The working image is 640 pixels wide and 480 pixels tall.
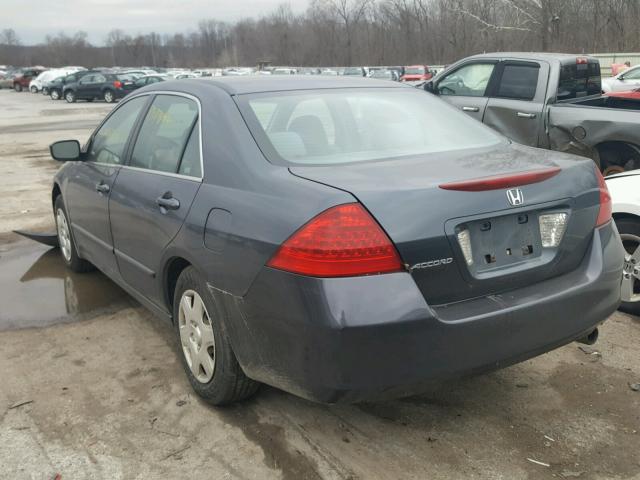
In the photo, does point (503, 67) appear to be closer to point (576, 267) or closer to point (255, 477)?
point (576, 267)

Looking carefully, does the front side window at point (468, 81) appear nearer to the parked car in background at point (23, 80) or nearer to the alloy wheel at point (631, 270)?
the alloy wheel at point (631, 270)

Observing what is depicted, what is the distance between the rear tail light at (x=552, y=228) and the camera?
9.10 ft

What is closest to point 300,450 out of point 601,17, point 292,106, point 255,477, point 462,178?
point 255,477

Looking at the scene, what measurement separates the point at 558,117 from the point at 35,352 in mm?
5640

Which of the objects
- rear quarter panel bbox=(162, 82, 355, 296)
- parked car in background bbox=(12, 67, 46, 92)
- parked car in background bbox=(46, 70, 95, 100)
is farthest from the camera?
parked car in background bbox=(12, 67, 46, 92)

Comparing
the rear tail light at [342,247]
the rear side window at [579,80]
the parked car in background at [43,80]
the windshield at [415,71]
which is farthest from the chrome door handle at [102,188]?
the parked car in background at [43,80]

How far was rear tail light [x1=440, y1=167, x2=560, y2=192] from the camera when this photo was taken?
8.46ft

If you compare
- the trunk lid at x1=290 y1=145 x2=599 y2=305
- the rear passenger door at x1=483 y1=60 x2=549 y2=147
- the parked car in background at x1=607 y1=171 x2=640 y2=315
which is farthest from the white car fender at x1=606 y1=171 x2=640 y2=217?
the rear passenger door at x1=483 y1=60 x2=549 y2=147

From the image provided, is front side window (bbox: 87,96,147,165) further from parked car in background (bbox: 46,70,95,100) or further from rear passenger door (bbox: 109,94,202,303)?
parked car in background (bbox: 46,70,95,100)

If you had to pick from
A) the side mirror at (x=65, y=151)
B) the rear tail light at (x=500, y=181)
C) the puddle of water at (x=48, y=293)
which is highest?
the side mirror at (x=65, y=151)

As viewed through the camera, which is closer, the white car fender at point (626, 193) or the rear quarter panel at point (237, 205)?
the rear quarter panel at point (237, 205)

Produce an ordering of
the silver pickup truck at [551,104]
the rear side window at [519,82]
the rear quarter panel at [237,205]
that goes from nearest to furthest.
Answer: the rear quarter panel at [237,205]
the silver pickup truck at [551,104]
the rear side window at [519,82]

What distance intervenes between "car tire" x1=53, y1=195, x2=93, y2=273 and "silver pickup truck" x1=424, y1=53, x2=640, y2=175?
480cm

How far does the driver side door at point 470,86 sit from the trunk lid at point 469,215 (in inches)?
194
